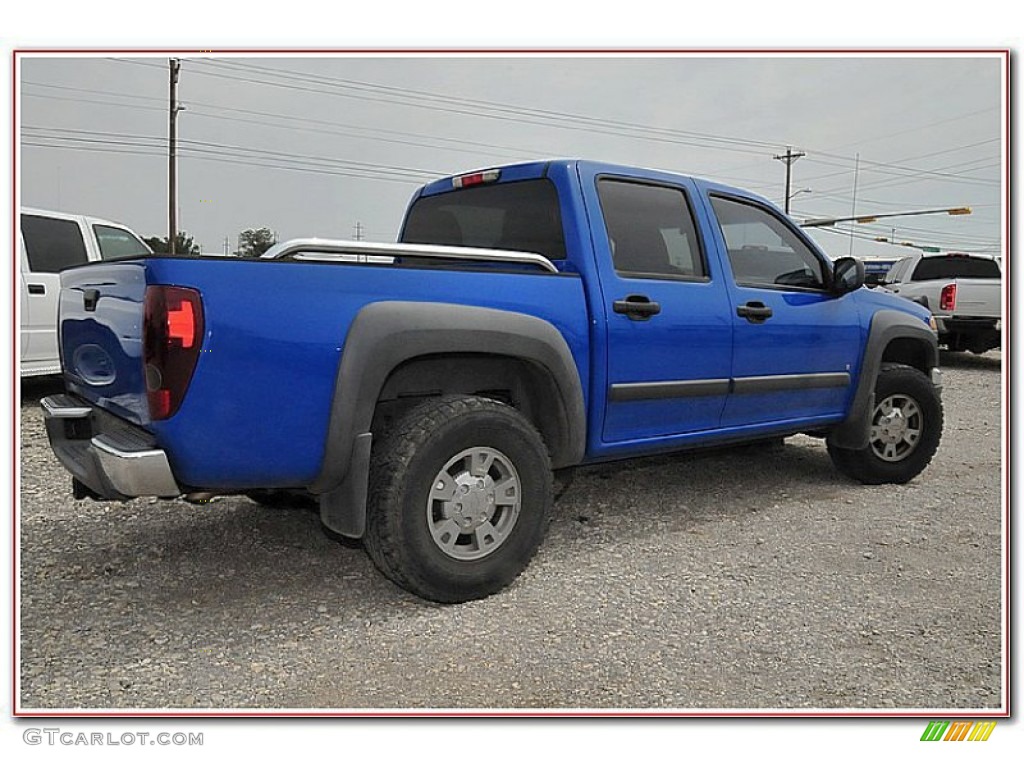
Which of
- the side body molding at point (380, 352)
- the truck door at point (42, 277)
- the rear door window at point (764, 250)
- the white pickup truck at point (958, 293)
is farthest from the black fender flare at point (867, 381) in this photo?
the white pickup truck at point (958, 293)

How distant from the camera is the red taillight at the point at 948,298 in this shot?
1292 cm

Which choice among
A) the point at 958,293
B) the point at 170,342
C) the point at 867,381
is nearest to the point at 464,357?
the point at 170,342

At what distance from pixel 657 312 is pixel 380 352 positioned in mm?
1498

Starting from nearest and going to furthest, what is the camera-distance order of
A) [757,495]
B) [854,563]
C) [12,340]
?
[12,340]
[854,563]
[757,495]

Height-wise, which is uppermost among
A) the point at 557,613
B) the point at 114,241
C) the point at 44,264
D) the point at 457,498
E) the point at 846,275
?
the point at 114,241

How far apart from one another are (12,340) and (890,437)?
16.4ft

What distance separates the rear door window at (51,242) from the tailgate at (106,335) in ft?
14.7

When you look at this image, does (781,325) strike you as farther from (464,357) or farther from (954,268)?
(954,268)

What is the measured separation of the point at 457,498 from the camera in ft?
11.5

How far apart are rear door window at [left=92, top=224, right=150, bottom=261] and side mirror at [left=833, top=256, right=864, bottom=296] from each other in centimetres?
630

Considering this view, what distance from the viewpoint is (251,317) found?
2912mm

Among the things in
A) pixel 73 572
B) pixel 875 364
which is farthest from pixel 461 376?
pixel 875 364
